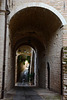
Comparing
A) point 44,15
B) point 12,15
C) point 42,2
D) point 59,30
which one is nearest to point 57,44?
point 59,30

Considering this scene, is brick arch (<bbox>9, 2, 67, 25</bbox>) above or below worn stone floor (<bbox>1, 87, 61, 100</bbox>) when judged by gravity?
above

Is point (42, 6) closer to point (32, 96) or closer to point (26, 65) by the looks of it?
point (32, 96)

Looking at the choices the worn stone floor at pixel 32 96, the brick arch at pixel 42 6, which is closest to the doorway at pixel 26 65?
the worn stone floor at pixel 32 96

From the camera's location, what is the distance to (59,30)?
851 centimetres

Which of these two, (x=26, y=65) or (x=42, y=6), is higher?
(x=42, y=6)

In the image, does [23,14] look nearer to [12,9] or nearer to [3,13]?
[12,9]

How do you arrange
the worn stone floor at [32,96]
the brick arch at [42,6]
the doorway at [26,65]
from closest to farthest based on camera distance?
1. the worn stone floor at [32,96]
2. the brick arch at [42,6]
3. the doorway at [26,65]

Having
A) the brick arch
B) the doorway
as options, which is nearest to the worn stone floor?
the brick arch

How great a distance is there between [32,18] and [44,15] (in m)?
1.04

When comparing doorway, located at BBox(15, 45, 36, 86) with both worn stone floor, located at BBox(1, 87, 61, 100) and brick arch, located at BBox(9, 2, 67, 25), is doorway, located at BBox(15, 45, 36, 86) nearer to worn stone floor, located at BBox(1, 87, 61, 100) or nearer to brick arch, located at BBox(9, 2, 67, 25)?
worn stone floor, located at BBox(1, 87, 61, 100)

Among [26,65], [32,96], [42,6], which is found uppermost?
[42,6]

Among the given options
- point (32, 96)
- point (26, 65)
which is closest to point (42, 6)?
point (32, 96)

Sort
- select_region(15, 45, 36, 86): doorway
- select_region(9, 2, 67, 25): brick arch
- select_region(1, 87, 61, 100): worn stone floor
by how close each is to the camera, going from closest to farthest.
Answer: select_region(1, 87, 61, 100): worn stone floor → select_region(9, 2, 67, 25): brick arch → select_region(15, 45, 36, 86): doorway

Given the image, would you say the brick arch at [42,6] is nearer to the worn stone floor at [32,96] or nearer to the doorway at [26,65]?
the worn stone floor at [32,96]
